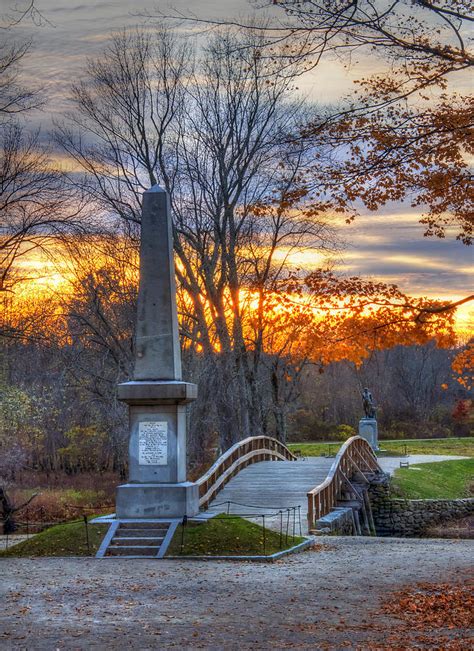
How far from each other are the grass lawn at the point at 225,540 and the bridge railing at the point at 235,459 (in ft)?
11.4

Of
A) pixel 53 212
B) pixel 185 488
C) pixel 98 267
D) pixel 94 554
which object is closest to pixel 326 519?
pixel 185 488

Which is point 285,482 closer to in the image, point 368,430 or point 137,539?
point 137,539

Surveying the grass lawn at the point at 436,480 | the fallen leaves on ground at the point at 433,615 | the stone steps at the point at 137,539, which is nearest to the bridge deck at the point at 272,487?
the stone steps at the point at 137,539

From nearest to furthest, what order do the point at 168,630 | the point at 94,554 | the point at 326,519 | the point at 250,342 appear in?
the point at 168,630 < the point at 94,554 < the point at 326,519 < the point at 250,342

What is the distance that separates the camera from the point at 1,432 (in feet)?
106

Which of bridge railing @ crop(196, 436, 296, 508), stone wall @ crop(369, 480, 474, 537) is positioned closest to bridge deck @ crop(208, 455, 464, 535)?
bridge railing @ crop(196, 436, 296, 508)

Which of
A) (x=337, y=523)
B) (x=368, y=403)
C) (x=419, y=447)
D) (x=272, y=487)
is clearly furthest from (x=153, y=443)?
(x=419, y=447)

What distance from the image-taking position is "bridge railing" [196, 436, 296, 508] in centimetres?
2330

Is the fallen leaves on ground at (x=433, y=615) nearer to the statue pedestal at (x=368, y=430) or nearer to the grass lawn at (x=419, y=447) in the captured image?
the statue pedestal at (x=368, y=430)

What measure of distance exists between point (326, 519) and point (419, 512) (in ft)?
41.3

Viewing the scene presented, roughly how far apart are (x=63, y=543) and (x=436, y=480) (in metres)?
26.6

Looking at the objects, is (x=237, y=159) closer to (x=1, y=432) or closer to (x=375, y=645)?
(x=1, y=432)

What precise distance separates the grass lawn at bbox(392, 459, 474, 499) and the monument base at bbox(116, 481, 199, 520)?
19234 millimetres

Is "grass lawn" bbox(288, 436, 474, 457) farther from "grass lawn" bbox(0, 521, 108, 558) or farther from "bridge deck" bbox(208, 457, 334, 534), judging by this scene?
"grass lawn" bbox(0, 521, 108, 558)
